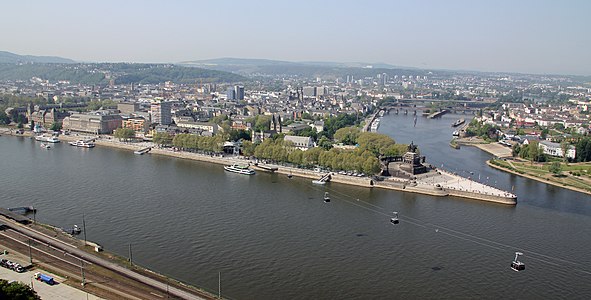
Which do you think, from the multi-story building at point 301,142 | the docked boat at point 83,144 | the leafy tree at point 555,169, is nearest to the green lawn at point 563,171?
the leafy tree at point 555,169

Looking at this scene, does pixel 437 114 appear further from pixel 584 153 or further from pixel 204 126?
pixel 204 126

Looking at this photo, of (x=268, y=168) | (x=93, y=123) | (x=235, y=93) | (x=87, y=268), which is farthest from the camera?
(x=235, y=93)

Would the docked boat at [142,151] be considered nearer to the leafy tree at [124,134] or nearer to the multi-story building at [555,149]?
the leafy tree at [124,134]

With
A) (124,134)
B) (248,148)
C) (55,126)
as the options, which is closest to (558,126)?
(248,148)

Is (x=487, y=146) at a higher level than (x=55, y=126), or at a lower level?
lower

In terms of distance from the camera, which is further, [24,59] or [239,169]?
[24,59]

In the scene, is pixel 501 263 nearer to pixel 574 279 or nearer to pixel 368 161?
pixel 574 279

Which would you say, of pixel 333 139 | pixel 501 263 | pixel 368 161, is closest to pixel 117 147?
pixel 333 139
